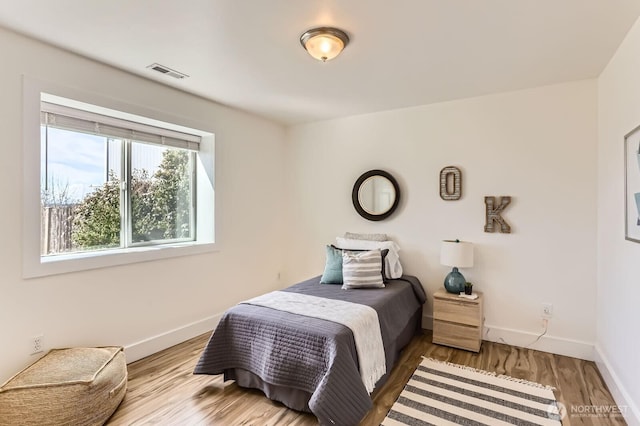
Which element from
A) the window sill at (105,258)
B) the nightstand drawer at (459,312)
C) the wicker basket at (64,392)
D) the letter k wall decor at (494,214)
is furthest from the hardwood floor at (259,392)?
the letter k wall decor at (494,214)

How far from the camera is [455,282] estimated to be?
3150 millimetres

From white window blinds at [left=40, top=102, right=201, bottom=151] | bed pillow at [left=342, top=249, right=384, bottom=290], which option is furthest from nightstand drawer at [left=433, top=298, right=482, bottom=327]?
white window blinds at [left=40, top=102, right=201, bottom=151]

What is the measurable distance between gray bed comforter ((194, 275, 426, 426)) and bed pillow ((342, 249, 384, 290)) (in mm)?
313

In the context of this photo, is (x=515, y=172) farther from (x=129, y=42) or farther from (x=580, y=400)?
(x=129, y=42)

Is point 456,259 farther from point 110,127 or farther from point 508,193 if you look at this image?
point 110,127

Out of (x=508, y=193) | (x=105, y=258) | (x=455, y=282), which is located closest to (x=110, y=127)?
(x=105, y=258)

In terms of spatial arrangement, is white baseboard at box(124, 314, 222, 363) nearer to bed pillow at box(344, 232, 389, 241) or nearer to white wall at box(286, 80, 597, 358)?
bed pillow at box(344, 232, 389, 241)

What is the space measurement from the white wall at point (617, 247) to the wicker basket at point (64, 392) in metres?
3.16

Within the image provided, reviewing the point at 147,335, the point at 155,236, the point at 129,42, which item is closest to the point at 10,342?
the point at 147,335

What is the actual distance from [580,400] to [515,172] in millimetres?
1901

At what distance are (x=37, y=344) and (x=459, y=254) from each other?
345 cm

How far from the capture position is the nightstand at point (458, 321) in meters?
2.96

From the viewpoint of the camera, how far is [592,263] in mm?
2826

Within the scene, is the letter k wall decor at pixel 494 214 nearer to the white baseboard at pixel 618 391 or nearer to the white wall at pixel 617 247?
the white wall at pixel 617 247
